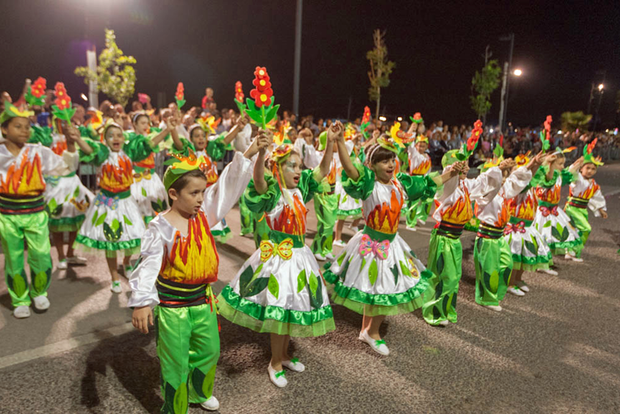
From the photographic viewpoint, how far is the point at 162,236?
2.61m

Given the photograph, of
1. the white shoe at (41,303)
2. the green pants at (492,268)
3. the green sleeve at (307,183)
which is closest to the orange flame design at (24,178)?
the white shoe at (41,303)

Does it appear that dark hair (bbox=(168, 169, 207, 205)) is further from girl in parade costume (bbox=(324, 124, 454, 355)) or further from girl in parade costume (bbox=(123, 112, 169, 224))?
girl in parade costume (bbox=(123, 112, 169, 224))

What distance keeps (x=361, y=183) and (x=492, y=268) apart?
7.53 ft

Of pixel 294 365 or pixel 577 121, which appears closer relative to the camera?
pixel 294 365

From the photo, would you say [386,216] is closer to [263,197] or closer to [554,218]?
[263,197]

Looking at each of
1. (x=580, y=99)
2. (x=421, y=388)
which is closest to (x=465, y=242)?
(x=421, y=388)

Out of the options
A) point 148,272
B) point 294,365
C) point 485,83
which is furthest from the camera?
point 485,83

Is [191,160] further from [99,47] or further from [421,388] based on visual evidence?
[99,47]

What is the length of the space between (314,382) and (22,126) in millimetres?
3617

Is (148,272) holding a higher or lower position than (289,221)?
lower

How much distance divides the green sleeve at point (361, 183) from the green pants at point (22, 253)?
3140 millimetres

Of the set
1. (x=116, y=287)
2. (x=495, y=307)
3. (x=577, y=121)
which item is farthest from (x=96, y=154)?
(x=577, y=121)

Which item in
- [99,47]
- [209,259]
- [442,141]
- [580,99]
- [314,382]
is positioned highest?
[580,99]

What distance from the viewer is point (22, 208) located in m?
4.31
